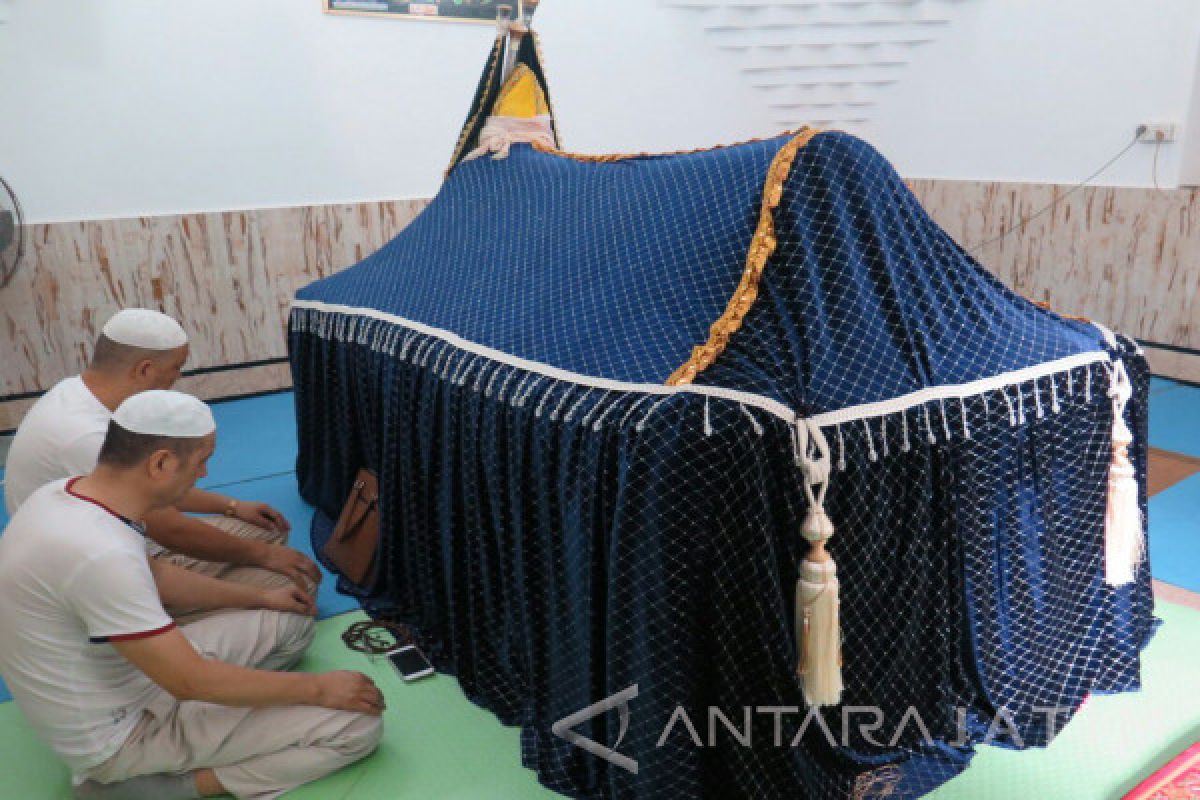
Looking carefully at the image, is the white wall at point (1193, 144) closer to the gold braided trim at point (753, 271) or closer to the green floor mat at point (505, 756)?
the green floor mat at point (505, 756)

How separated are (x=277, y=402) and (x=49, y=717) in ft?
8.93

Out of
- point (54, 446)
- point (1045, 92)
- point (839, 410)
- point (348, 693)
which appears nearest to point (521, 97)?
point (54, 446)

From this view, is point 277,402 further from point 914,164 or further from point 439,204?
point 914,164

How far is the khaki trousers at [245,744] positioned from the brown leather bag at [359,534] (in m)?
0.63

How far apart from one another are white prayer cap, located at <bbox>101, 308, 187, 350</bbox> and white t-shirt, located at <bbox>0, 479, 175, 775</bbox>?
475 mm

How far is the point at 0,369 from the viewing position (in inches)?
144

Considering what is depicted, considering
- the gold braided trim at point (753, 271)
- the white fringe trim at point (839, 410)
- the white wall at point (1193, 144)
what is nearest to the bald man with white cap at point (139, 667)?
the white fringe trim at point (839, 410)

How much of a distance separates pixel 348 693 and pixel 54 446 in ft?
2.53

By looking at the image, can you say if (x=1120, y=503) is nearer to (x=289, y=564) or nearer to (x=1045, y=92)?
(x=289, y=564)

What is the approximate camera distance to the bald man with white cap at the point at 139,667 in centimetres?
138

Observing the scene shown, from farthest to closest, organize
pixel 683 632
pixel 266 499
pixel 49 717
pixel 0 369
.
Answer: pixel 0 369, pixel 266 499, pixel 49 717, pixel 683 632

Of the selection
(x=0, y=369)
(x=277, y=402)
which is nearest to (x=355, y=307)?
(x=277, y=402)

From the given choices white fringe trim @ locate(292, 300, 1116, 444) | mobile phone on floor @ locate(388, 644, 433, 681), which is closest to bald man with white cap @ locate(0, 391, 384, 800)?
mobile phone on floor @ locate(388, 644, 433, 681)

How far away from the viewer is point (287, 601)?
6.23ft
